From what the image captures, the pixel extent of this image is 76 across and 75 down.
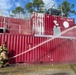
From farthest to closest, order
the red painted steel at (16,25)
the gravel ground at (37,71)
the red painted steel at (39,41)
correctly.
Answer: the red painted steel at (16,25)
the red painted steel at (39,41)
the gravel ground at (37,71)

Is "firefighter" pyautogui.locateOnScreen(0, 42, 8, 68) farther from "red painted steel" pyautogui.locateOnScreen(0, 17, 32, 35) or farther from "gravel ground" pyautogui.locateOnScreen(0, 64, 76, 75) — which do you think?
"red painted steel" pyautogui.locateOnScreen(0, 17, 32, 35)

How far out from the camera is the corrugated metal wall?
16.6m

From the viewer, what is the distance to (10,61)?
53.6 ft

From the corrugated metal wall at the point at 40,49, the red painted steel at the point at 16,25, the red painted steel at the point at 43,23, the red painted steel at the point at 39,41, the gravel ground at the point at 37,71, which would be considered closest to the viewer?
the gravel ground at the point at 37,71

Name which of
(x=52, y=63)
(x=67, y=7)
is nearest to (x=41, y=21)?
(x=52, y=63)

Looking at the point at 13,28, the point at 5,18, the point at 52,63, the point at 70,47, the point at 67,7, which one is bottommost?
the point at 52,63

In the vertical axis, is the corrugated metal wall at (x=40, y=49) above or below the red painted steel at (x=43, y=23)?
below

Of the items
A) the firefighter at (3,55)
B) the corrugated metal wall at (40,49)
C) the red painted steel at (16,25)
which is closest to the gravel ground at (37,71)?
the firefighter at (3,55)

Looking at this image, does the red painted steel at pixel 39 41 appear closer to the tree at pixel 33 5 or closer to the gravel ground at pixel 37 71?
the gravel ground at pixel 37 71

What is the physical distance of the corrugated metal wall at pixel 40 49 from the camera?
16562 mm

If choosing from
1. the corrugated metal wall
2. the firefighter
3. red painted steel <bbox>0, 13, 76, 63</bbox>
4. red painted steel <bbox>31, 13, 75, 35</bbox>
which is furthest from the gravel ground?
red painted steel <bbox>31, 13, 75, 35</bbox>

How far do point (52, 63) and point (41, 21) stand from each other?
7.03 metres

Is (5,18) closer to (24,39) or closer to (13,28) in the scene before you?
(13,28)

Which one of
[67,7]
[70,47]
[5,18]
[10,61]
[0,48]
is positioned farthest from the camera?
[67,7]
